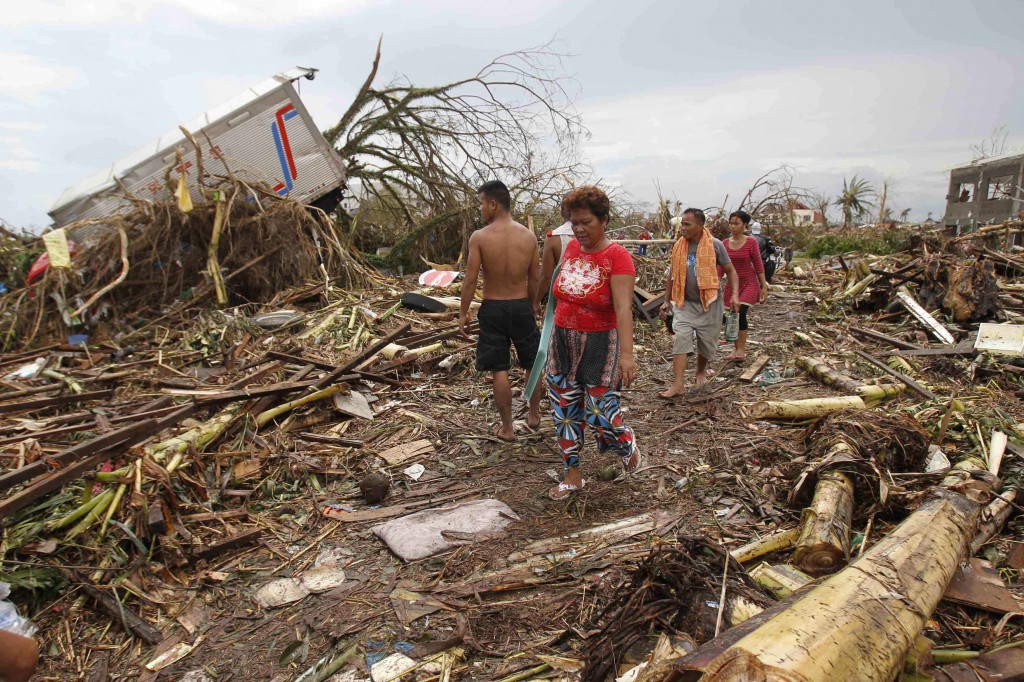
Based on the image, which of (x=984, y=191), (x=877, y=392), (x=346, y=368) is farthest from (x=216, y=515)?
(x=984, y=191)

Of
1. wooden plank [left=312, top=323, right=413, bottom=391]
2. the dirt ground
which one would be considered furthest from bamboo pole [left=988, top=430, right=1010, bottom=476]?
wooden plank [left=312, top=323, right=413, bottom=391]

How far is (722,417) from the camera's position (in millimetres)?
5004

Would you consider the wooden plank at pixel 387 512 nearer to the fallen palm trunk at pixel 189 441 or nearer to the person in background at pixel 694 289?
the fallen palm trunk at pixel 189 441

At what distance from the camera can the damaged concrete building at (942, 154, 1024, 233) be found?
23884mm

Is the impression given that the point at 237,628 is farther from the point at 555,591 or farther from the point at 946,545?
the point at 946,545

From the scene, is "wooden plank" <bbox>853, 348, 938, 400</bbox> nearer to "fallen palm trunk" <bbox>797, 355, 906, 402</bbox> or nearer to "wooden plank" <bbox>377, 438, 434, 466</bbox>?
"fallen palm trunk" <bbox>797, 355, 906, 402</bbox>

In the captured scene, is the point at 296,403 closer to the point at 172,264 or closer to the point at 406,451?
the point at 406,451

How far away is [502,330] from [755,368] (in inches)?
136

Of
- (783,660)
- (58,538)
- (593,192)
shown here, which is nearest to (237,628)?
(58,538)

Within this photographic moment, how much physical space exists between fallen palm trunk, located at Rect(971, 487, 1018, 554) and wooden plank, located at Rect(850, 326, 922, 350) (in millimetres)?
4158

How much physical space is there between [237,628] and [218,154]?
7.55 m

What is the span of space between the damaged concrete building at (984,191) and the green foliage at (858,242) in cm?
348

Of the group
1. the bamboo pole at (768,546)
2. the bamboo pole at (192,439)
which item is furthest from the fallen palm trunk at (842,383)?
the bamboo pole at (192,439)

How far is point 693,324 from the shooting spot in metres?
5.50
